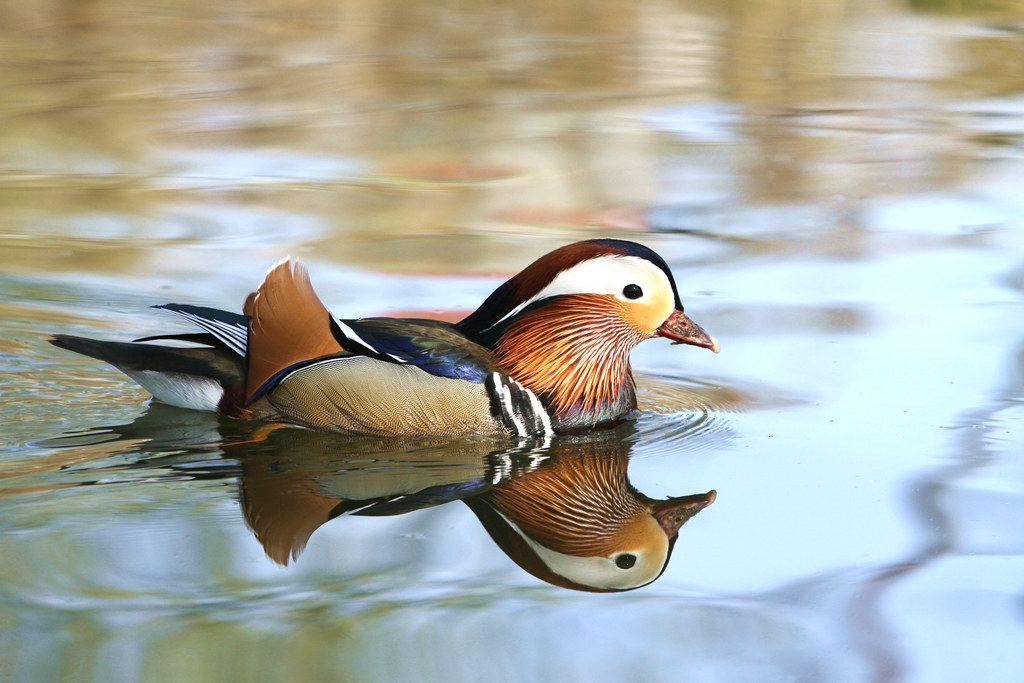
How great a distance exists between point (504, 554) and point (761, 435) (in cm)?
149

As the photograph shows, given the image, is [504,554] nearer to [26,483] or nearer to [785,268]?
[26,483]

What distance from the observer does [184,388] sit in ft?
17.1

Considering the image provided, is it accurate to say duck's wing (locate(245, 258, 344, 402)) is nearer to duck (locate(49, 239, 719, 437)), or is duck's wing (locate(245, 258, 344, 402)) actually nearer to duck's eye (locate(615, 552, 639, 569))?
duck (locate(49, 239, 719, 437))

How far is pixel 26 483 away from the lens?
4453 millimetres

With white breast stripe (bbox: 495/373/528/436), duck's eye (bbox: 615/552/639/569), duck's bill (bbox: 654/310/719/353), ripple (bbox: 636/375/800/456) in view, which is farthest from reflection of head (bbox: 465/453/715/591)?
duck's bill (bbox: 654/310/719/353)

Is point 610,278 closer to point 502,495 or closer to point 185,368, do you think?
point 502,495

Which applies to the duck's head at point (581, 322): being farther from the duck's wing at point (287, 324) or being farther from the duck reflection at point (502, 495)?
the duck's wing at point (287, 324)

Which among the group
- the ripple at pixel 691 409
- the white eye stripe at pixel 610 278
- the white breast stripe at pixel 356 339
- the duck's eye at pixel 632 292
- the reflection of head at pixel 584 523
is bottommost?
the ripple at pixel 691 409

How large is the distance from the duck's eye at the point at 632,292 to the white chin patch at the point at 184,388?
1.61m

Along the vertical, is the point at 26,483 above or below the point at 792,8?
below

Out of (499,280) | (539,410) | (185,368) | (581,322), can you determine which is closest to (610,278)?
(581,322)

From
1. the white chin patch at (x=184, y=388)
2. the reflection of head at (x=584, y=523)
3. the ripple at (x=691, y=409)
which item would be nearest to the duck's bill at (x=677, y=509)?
the reflection of head at (x=584, y=523)

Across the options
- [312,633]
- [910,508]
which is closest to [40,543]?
[312,633]

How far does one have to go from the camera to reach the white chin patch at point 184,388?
5199 mm
